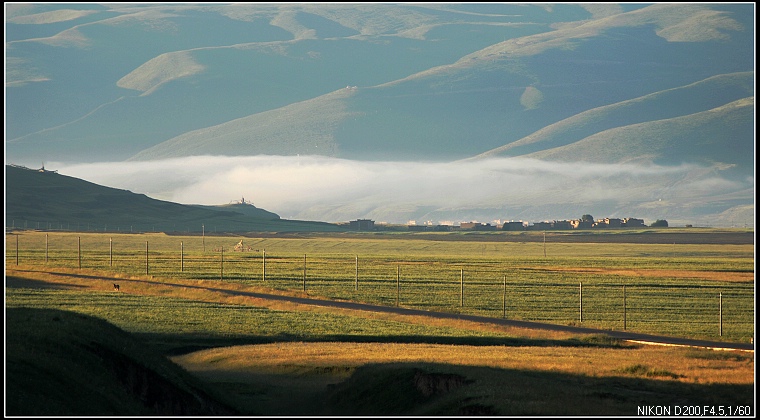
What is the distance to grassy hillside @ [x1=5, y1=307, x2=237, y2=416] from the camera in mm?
24859

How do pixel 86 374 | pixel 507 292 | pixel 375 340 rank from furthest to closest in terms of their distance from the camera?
pixel 507 292 < pixel 375 340 < pixel 86 374

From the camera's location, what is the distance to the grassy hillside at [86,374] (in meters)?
24.9

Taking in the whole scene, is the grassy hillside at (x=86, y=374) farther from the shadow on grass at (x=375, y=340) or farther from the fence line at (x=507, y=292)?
the fence line at (x=507, y=292)

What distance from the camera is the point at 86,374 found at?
89.9 ft

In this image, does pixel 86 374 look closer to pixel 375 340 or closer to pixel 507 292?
pixel 375 340

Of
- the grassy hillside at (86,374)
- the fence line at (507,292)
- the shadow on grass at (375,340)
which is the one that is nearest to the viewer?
the grassy hillside at (86,374)

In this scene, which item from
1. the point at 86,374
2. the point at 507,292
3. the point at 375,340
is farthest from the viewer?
the point at 507,292

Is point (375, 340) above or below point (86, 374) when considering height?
below

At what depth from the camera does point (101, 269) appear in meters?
95.9

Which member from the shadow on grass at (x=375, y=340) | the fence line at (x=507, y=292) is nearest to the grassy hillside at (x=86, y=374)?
the shadow on grass at (x=375, y=340)

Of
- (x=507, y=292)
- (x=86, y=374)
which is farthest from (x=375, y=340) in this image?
(x=507, y=292)

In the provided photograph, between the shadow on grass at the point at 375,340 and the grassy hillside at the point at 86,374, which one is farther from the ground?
the grassy hillside at the point at 86,374

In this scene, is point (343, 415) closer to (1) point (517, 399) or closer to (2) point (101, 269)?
(1) point (517, 399)

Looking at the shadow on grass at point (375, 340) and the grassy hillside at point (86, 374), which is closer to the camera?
the grassy hillside at point (86, 374)
